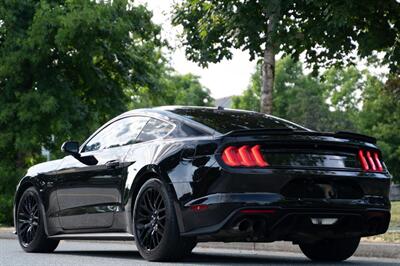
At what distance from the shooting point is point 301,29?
1423 centimetres

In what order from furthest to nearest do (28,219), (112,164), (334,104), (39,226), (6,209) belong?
(334,104), (6,209), (28,219), (39,226), (112,164)

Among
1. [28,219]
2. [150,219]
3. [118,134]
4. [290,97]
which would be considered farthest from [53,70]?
[290,97]

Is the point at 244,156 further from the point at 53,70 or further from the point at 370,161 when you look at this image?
the point at 53,70

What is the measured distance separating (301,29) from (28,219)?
619 centimetres

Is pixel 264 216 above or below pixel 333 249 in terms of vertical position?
above

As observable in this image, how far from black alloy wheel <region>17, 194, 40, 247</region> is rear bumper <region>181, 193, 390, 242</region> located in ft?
9.98

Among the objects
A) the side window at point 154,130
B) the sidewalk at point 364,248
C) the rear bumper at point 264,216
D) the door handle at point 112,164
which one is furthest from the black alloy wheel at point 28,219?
the rear bumper at point 264,216

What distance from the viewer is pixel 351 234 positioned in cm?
753

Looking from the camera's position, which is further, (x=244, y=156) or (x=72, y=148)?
(x=72, y=148)

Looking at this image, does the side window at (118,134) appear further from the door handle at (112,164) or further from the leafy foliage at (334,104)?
the leafy foliage at (334,104)

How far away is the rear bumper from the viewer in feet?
23.0

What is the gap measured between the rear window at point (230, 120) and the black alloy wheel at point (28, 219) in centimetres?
241

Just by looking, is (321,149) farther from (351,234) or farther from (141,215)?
(141,215)

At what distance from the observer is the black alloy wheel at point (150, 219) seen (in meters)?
7.55
